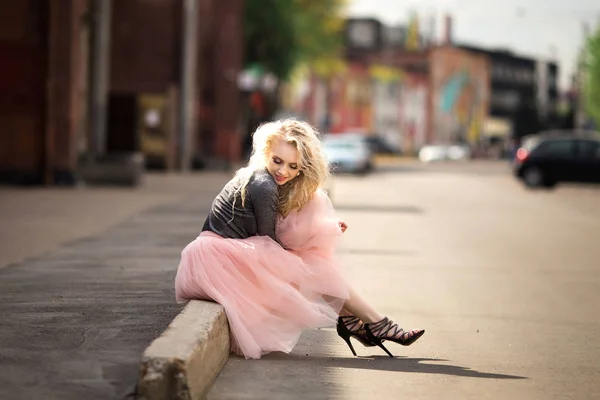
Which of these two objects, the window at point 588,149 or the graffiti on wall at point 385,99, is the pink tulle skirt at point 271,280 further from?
the graffiti on wall at point 385,99

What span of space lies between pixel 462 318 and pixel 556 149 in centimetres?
3476

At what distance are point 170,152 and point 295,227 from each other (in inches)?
1537

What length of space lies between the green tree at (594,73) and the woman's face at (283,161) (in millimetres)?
96735

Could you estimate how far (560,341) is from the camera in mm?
9969

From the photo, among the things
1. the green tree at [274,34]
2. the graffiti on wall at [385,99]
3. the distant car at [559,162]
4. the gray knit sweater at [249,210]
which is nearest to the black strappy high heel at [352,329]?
the gray knit sweater at [249,210]

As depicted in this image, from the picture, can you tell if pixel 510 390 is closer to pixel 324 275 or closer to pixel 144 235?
pixel 324 275

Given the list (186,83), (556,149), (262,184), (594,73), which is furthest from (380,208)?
(594,73)

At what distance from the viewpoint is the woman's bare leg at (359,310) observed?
8906 millimetres

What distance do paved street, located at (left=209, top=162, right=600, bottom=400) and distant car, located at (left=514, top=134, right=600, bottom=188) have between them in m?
19.6

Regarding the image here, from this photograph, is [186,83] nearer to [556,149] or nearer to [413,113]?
[556,149]

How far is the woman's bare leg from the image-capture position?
891 centimetres

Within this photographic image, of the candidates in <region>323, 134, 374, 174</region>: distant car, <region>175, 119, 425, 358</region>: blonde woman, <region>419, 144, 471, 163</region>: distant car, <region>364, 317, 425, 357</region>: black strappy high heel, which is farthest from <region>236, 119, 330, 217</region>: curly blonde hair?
<region>419, 144, 471, 163</region>: distant car

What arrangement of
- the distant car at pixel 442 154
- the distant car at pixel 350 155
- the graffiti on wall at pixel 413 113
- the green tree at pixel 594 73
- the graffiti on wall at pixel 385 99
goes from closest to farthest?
the distant car at pixel 350 155
the green tree at pixel 594 73
the distant car at pixel 442 154
the graffiti on wall at pixel 385 99
the graffiti on wall at pixel 413 113

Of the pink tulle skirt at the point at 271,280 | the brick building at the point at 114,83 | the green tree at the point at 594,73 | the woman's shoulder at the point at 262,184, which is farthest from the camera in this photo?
the green tree at the point at 594,73
